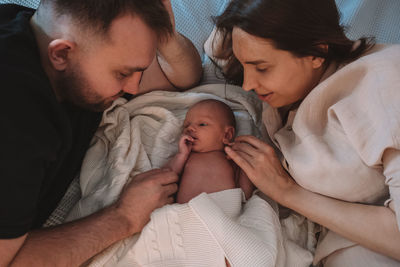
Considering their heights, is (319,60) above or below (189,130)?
above

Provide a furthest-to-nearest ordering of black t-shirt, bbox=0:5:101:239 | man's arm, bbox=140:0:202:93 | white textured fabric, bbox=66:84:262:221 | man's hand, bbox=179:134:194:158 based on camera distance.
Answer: man's arm, bbox=140:0:202:93, man's hand, bbox=179:134:194:158, white textured fabric, bbox=66:84:262:221, black t-shirt, bbox=0:5:101:239

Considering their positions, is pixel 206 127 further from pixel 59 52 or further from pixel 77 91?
pixel 59 52

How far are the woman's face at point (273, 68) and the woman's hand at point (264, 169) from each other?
8.3 inches

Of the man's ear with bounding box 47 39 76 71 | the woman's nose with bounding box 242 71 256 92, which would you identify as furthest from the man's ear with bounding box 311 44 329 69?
the man's ear with bounding box 47 39 76 71

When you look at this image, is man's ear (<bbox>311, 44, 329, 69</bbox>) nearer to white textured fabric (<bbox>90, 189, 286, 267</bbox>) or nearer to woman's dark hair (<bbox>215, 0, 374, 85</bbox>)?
woman's dark hair (<bbox>215, 0, 374, 85</bbox>)

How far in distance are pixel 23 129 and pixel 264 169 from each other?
0.78m

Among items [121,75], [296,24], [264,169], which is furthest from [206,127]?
[296,24]

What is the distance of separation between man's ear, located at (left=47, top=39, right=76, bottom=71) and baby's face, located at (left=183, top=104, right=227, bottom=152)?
22.8 inches

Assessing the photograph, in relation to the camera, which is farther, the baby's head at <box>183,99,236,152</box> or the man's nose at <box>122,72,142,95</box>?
the baby's head at <box>183,99,236,152</box>

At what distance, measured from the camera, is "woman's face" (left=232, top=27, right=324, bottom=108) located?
1.14m

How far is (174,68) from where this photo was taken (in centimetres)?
165

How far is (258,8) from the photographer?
3.64ft

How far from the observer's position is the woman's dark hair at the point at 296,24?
3.60 ft

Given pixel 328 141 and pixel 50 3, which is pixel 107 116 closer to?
pixel 50 3
